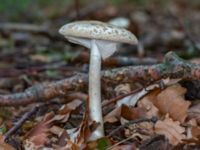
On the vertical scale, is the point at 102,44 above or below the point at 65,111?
above

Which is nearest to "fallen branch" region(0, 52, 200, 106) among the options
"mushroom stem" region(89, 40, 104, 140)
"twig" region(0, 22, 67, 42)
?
"mushroom stem" region(89, 40, 104, 140)

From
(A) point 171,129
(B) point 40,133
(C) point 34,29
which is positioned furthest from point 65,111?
(C) point 34,29

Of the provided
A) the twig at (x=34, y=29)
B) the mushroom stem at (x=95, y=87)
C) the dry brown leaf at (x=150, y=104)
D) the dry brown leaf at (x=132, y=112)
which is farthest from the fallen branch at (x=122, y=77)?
the twig at (x=34, y=29)

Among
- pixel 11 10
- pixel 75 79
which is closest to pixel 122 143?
pixel 75 79

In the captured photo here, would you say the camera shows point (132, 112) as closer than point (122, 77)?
Yes

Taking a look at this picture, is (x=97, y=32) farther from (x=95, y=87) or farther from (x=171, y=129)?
(x=171, y=129)

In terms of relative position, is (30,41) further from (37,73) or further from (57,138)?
(57,138)

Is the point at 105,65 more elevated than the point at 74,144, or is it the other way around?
the point at 105,65

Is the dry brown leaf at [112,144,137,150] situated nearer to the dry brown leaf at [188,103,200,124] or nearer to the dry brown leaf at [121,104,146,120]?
the dry brown leaf at [121,104,146,120]
